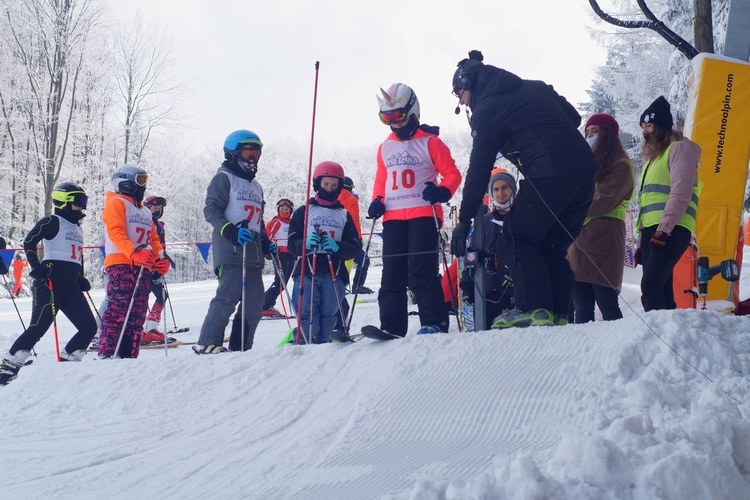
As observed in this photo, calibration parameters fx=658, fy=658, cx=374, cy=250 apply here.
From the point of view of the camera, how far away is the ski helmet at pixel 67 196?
249 inches

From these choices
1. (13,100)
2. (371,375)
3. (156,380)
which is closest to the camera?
(371,375)

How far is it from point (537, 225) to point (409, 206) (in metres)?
1.11

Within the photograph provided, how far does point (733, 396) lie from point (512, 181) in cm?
324

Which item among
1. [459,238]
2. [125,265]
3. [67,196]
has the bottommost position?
[125,265]

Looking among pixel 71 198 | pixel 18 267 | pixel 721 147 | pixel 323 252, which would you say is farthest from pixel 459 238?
pixel 18 267

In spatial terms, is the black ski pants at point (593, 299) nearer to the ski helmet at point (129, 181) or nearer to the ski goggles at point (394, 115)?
the ski goggles at point (394, 115)

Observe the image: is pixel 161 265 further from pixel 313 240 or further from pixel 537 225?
pixel 537 225

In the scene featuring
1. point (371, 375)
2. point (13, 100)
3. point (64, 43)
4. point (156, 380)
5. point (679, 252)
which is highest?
point (64, 43)

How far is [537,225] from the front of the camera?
3879 mm

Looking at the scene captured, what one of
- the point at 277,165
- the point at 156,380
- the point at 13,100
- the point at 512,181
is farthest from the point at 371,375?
the point at 277,165

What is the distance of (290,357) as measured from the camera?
416 centimetres

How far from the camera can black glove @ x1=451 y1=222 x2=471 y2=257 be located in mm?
3891

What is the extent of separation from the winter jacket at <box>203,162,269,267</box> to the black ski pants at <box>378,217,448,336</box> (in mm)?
1513

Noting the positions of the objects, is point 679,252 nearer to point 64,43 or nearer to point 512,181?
point 512,181
